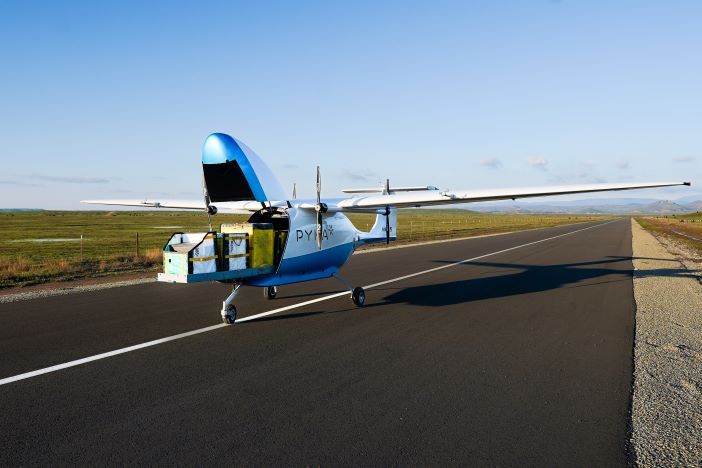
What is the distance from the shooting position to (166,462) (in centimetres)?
402

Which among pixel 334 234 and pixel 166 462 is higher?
pixel 334 234

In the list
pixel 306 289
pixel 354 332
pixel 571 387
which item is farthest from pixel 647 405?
pixel 306 289

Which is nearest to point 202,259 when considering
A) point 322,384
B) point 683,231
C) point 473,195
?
point 322,384

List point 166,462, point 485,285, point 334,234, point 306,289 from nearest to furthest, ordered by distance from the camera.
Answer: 1. point 166,462
2. point 334,234
3. point 306,289
4. point 485,285

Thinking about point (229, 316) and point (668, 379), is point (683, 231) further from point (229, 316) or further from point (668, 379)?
point (229, 316)

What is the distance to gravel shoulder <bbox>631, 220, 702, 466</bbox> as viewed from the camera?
4.42 meters

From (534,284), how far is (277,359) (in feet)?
36.6

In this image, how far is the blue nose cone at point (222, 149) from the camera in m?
10.2

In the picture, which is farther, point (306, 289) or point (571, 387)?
point (306, 289)

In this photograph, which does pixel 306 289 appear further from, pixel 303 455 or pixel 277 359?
pixel 303 455

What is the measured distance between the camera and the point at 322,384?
236 inches

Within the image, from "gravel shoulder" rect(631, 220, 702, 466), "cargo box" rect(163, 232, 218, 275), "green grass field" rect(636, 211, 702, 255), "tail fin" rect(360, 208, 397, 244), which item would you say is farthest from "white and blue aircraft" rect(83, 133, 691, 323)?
"green grass field" rect(636, 211, 702, 255)

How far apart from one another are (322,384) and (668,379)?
487cm

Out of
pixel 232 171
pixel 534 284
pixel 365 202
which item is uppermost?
pixel 232 171
